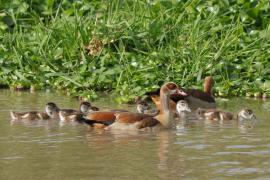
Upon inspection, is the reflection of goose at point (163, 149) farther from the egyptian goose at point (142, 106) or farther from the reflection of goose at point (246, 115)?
the egyptian goose at point (142, 106)

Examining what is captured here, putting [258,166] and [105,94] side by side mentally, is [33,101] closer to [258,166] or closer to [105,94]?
[105,94]

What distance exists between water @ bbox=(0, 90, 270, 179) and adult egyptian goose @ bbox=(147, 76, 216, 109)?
3.66ft

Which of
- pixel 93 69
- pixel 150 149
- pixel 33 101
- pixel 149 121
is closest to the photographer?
pixel 150 149

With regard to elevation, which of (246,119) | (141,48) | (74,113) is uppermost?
(141,48)

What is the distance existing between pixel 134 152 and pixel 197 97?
171 inches

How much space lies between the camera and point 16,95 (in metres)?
15.8

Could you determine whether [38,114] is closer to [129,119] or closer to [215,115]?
[129,119]

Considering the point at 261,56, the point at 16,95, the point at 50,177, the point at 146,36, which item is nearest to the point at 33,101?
the point at 16,95

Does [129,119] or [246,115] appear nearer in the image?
[129,119]

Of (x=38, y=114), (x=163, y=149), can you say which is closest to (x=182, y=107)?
(x=38, y=114)

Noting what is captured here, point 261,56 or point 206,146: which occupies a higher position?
point 261,56

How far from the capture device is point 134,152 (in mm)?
10844

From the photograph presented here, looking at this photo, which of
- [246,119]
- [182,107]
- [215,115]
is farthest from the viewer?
[182,107]

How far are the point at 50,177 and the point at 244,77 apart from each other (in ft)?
22.7
